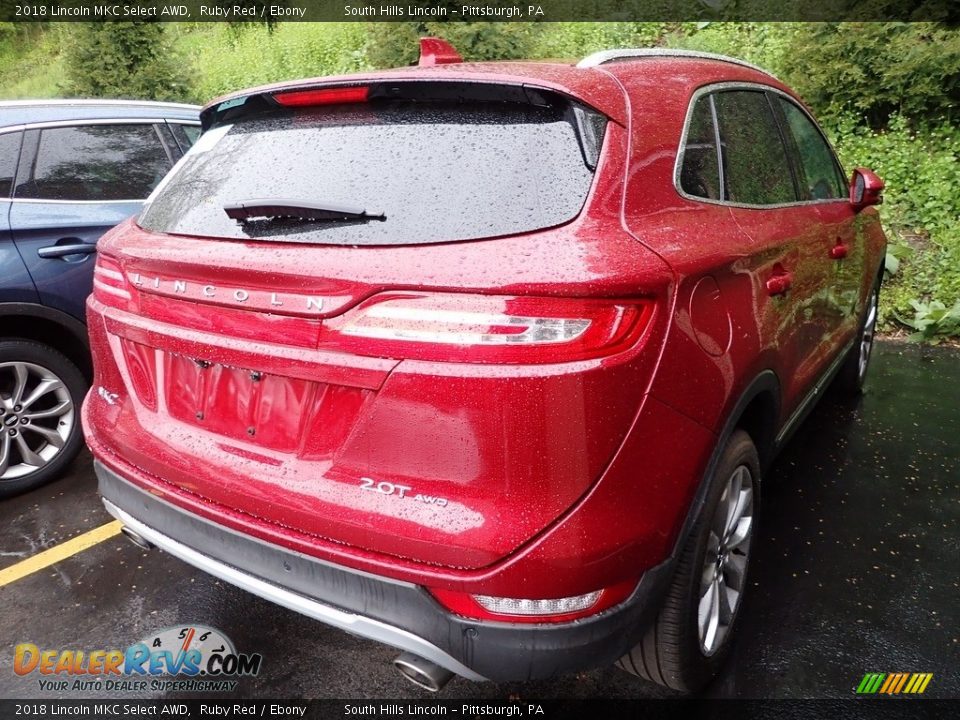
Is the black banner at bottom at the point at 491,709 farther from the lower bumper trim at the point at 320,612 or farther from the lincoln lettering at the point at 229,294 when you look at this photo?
the lincoln lettering at the point at 229,294

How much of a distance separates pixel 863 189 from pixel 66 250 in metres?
3.74

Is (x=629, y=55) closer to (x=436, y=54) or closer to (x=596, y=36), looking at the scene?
(x=436, y=54)

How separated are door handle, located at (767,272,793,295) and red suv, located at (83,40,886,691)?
6 centimetres

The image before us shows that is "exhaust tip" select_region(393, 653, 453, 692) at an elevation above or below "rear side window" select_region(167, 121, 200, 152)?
below

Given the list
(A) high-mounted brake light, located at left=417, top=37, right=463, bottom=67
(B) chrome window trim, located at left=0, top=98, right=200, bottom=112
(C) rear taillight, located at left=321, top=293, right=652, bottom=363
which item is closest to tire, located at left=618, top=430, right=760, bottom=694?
(C) rear taillight, located at left=321, top=293, right=652, bottom=363

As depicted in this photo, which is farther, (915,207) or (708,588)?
(915,207)

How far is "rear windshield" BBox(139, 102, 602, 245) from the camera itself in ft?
5.16

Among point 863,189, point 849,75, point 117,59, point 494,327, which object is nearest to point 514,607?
point 494,327

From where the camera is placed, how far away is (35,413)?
3338 mm

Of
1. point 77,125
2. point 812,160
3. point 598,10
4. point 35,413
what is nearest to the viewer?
point 812,160

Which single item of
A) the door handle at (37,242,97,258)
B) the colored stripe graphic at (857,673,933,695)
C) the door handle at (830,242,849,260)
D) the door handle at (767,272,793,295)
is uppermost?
the door handle at (767,272,793,295)

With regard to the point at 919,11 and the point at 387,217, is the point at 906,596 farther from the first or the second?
the point at 919,11

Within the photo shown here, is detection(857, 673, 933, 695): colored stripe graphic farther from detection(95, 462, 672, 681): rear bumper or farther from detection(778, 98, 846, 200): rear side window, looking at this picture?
detection(778, 98, 846, 200): rear side window

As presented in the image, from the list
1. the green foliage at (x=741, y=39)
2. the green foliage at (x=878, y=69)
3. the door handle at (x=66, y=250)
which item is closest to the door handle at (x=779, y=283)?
the door handle at (x=66, y=250)
